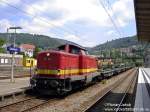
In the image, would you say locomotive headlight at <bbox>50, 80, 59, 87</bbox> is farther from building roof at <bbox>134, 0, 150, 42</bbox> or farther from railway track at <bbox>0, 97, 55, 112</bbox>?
building roof at <bbox>134, 0, 150, 42</bbox>

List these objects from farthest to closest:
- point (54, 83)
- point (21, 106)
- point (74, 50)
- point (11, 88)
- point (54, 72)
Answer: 1. point (74, 50)
2. point (11, 88)
3. point (54, 72)
4. point (54, 83)
5. point (21, 106)

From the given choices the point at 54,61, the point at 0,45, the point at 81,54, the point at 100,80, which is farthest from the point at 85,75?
the point at 0,45

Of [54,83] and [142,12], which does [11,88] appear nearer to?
[54,83]

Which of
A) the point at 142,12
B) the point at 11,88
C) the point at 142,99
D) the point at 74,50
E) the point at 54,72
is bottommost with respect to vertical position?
the point at 142,99

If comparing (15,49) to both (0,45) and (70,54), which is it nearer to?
(70,54)

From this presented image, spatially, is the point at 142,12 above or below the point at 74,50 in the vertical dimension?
above

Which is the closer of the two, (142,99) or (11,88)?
(142,99)

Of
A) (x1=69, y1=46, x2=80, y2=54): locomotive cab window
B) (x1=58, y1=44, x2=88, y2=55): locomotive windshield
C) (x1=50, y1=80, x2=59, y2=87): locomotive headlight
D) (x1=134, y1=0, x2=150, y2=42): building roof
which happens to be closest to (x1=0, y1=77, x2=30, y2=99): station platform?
(x1=50, y1=80, x2=59, y2=87): locomotive headlight

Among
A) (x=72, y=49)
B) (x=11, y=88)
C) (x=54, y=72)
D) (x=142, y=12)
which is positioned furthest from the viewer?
(x=72, y=49)

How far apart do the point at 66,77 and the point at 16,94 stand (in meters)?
3.52

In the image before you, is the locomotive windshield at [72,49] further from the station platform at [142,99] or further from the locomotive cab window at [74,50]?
the station platform at [142,99]

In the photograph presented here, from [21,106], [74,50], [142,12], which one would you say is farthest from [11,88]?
[142,12]

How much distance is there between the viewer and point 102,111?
15.9 metres

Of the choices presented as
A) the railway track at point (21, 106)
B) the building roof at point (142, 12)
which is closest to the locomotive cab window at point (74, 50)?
the building roof at point (142, 12)
